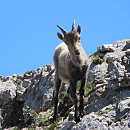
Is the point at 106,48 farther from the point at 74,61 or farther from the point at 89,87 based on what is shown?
the point at 74,61

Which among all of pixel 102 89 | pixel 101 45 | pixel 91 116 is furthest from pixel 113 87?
pixel 101 45

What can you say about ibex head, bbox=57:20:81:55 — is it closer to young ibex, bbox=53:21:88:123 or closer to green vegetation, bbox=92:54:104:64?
young ibex, bbox=53:21:88:123

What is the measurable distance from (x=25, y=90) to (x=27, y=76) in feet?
8.08

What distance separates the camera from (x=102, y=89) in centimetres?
1593

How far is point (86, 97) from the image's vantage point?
16.5 metres

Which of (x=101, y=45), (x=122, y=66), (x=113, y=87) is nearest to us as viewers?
(x=113, y=87)

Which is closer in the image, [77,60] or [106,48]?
[77,60]

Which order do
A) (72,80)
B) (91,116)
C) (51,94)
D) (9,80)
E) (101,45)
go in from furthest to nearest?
(9,80), (101,45), (51,94), (72,80), (91,116)

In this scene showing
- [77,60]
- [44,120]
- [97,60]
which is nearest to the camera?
[77,60]

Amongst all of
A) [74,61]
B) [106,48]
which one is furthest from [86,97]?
[106,48]

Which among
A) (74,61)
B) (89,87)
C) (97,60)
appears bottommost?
(74,61)

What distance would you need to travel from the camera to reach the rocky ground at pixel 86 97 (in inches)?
437

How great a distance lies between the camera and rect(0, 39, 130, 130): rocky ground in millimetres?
11109

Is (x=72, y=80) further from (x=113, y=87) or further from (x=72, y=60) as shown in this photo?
(x=113, y=87)
